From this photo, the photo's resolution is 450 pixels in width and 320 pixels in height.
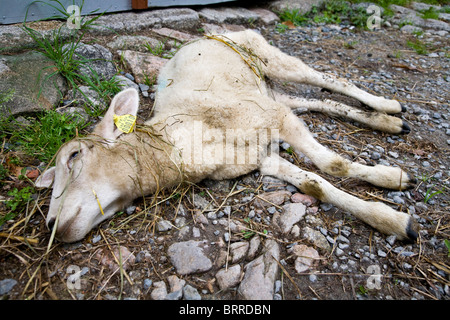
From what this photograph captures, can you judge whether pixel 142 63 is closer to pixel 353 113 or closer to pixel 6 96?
pixel 6 96

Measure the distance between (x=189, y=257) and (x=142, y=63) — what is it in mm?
3038

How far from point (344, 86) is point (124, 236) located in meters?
3.30

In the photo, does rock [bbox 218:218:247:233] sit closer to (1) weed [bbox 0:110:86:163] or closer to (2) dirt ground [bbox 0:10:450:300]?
(2) dirt ground [bbox 0:10:450:300]

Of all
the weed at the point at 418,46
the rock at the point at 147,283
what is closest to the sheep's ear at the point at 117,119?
the rock at the point at 147,283

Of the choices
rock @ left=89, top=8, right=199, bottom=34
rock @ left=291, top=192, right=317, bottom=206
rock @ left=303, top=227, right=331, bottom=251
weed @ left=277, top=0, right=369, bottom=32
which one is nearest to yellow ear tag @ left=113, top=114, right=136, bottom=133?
rock @ left=291, top=192, right=317, bottom=206

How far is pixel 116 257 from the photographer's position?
2430 millimetres

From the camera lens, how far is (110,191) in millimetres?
2541

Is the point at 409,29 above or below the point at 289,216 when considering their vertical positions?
above

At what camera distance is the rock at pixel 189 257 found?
237 centimetres

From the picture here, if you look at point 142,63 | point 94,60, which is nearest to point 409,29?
point 142,63

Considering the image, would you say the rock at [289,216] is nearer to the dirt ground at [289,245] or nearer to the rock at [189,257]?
the dirt ground at [289,245]

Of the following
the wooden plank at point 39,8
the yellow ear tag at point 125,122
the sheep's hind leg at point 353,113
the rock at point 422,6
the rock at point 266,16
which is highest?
the wooden plank at point 39,8

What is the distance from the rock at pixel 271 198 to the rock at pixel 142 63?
7.81ft

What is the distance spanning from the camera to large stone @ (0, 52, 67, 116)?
11.3ft
